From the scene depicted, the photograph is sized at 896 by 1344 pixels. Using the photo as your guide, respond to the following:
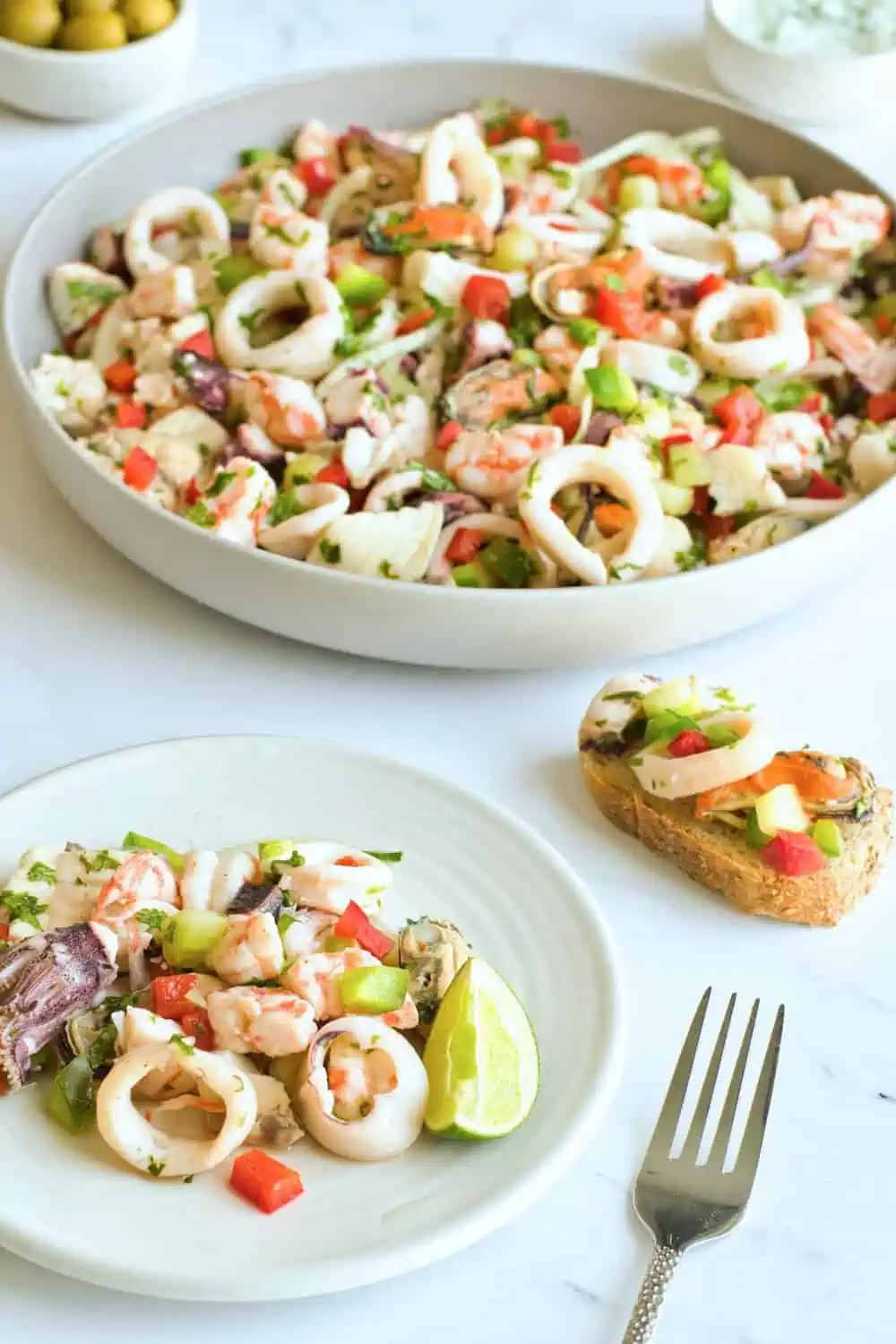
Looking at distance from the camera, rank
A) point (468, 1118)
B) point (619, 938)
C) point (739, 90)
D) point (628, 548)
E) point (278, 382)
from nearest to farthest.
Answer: point (468, 1118), point (619, 938), point (628, 548), point (278, 382), point (739, 90)

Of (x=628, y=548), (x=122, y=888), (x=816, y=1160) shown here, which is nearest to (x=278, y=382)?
(x=628, y=548)

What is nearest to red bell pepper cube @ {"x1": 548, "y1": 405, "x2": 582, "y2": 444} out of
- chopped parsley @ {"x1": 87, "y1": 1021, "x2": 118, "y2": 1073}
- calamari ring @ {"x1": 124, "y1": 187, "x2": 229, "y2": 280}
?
calamari ring @ {"x1": 124, "y1": 187, "x2": 229, "y2": 280}

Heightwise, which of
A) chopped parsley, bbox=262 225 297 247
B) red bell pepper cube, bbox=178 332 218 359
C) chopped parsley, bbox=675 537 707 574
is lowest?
red bell pepper cube, bbox=178 332 218 359

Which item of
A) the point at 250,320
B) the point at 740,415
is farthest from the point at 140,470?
the point at 740,415

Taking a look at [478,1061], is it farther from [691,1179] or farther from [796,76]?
[796,76]

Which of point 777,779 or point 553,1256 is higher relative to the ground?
point 777,779

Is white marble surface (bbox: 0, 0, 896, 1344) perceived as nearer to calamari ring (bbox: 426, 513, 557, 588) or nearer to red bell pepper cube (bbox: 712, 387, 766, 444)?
calamari ring (bbox: 426, 513, 557, 588)

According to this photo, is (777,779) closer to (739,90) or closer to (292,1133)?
(292,1133)
